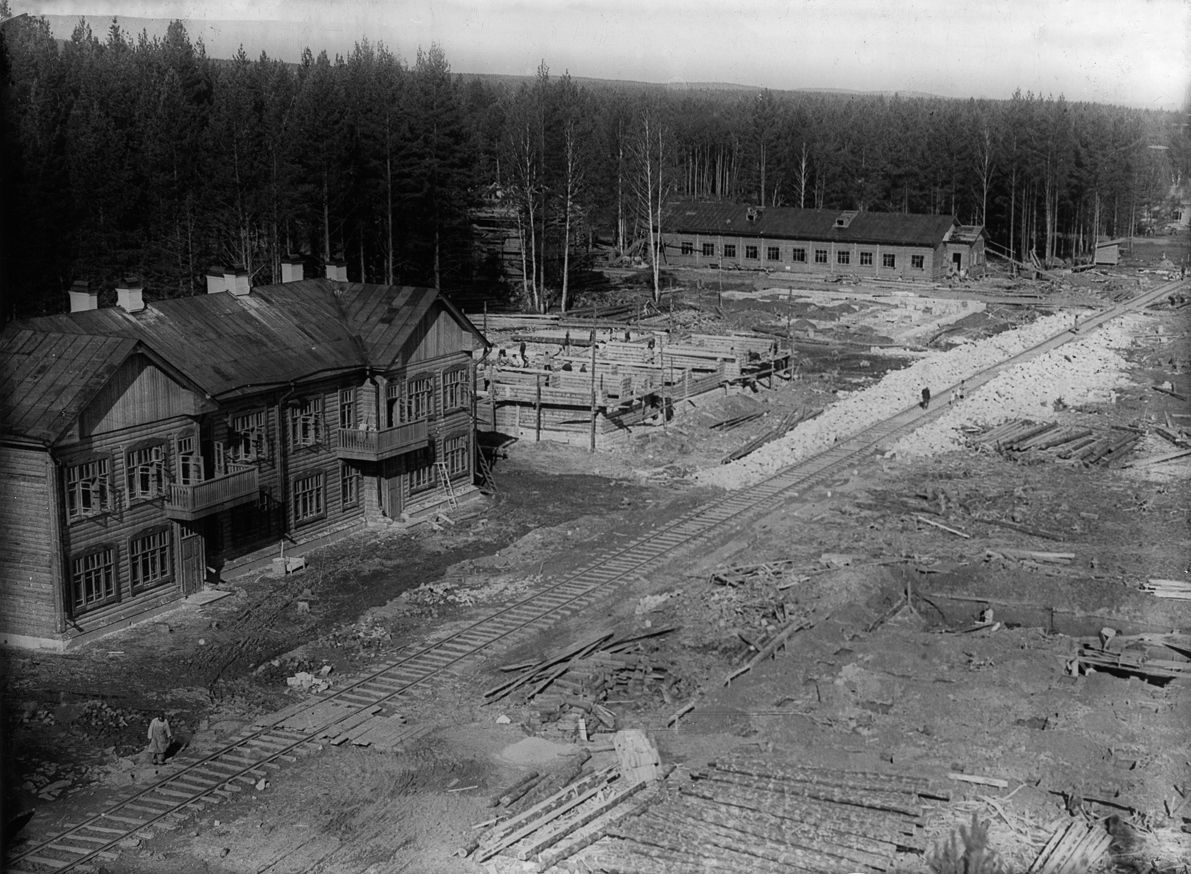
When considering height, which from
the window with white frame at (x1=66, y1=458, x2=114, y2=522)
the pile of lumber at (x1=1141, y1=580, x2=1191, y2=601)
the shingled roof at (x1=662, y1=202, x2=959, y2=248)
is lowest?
the pile of lumber at (x1=1141, y1=580, x2=1191, y2=601)

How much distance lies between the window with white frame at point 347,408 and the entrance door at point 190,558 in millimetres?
6542

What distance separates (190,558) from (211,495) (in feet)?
5.69

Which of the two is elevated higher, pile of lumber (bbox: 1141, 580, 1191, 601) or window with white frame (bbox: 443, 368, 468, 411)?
window with white frame (bbox: 443, 368, 468, 411)

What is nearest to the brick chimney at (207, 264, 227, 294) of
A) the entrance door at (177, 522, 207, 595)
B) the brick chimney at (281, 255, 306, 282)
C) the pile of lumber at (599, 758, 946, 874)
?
the brick chimney at (281, 255, 306, 282)

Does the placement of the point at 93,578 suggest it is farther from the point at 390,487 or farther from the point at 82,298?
the point at 390,487

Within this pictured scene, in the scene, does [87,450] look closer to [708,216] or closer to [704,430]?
[704,430]

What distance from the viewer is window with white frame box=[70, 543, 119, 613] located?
105ft

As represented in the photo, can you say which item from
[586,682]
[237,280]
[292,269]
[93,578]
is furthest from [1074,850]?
[292,269]

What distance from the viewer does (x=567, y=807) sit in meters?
24.2

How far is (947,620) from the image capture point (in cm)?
3556

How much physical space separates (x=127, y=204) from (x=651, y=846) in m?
56.4

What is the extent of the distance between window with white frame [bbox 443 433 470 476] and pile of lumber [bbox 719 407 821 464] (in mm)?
9614

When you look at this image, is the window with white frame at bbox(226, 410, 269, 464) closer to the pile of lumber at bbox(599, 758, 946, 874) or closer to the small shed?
the pile of lumber at bbox(599, 758, 946, 874)

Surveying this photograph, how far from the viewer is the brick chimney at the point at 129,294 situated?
36219 mm
